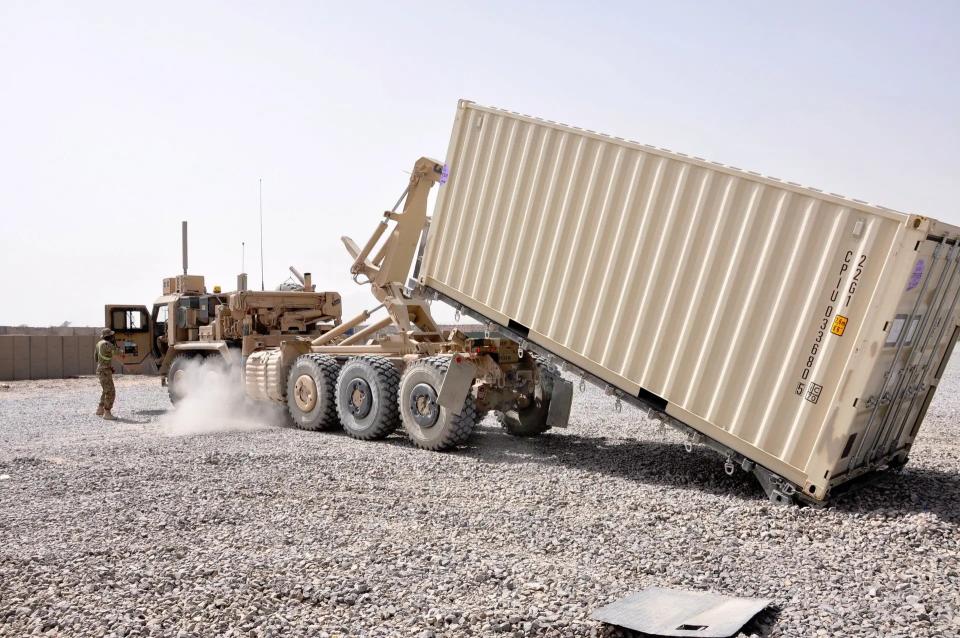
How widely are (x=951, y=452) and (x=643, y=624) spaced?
8088 mm

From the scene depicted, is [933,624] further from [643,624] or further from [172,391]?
[172,391]

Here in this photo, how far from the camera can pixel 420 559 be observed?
5816 mm

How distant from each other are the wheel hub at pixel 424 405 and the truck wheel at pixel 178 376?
20.7 feet

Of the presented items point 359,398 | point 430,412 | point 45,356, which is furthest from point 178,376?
point 45,356

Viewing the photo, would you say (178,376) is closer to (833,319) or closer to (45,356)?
(45,356)

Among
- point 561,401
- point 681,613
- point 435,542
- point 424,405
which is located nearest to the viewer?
point 681,613

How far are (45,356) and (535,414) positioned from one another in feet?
58.8

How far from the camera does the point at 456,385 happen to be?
10039 millimetres

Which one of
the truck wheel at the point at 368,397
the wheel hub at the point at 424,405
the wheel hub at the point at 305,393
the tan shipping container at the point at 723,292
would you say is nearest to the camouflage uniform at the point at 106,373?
the wheel hub at the point at 305,393

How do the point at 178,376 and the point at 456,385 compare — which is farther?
the point at 178,376

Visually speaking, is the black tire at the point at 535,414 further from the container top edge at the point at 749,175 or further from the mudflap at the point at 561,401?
the container top edge at the point at 749,175

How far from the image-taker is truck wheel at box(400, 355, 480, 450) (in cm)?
1019

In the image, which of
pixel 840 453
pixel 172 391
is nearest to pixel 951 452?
pixel 840 453

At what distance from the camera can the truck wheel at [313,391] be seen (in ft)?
39.7
